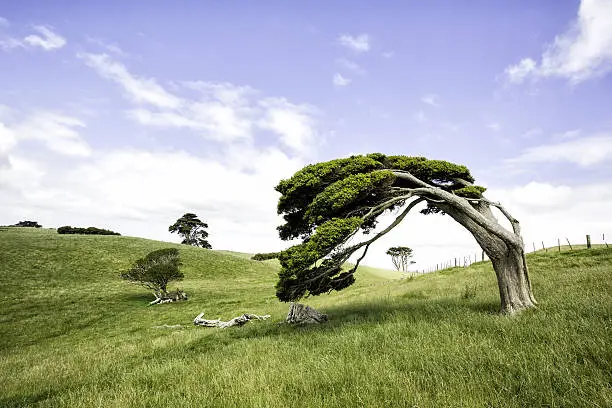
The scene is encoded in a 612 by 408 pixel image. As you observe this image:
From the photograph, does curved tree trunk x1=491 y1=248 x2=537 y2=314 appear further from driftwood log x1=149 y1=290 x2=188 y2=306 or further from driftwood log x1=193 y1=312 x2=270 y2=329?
driftwood log x1=149 y1=290 x2=188 y2=306

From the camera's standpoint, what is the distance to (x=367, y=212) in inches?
482

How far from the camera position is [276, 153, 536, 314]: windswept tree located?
35.1 ft

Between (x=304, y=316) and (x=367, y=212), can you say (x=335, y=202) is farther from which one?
(x=304, y=316)

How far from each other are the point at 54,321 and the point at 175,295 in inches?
429

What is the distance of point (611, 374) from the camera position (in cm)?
483

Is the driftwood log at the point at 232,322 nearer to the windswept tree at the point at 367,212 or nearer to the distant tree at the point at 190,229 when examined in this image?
the windswept tree at the point at 367,212

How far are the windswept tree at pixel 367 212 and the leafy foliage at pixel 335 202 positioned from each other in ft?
0.11

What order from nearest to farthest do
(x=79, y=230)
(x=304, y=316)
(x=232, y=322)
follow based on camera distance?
1. (x=304, y=316)
2. (x=232, y=322)
3. (x=79, y=230)

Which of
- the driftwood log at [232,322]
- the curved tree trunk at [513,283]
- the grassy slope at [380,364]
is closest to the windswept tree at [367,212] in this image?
the curved tree trunk at [513,283]

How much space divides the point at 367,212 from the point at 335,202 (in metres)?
1.96

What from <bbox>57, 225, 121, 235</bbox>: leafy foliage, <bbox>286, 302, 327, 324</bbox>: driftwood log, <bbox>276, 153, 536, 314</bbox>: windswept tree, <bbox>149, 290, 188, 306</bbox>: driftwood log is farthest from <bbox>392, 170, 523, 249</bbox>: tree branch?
<bbox>57, 225, 121, 235</bbox>: leafy foliage

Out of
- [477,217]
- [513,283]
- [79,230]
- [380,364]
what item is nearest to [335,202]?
[477,217]

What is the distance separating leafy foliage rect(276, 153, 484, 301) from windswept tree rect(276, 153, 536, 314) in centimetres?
3

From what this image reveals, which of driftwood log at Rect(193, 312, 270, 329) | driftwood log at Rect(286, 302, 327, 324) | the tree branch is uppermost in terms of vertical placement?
the tree branch
